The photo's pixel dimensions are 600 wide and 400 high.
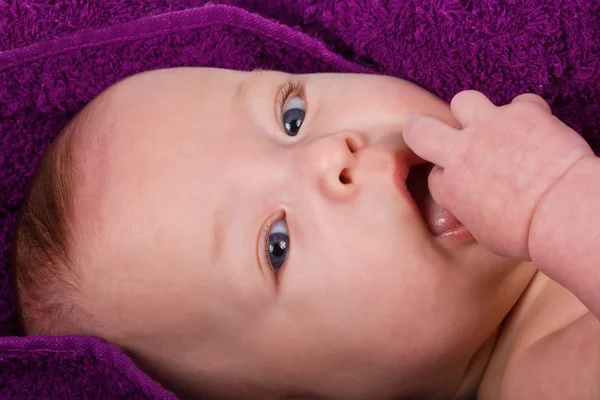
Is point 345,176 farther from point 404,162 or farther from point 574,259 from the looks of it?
point 574,259

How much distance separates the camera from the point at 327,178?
1062 millimetres

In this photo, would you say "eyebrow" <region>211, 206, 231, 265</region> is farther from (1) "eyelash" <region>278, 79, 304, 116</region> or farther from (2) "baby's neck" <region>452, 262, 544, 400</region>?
(2) "baby's neck" <region>452, 262, 544, 400</region>

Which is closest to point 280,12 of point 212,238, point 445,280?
point 212,238

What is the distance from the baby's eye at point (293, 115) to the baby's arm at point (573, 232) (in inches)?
18.1

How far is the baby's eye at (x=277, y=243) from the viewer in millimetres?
1126

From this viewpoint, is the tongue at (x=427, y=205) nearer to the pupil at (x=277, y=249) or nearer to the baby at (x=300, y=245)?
the baby at (x=300, y=245)

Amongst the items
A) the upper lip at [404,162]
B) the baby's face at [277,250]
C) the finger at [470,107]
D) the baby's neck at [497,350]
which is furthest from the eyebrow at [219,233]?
the baby's neck at [497,350]

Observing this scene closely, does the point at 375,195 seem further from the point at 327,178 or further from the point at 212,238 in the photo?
the point at 212,238

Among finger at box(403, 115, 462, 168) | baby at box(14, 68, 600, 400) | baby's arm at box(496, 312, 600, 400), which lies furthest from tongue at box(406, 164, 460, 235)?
baby's arm at box(496, 312, 600, 400)

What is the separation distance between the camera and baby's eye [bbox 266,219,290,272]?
44.3 inches

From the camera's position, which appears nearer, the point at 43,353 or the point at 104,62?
the point at 43,353

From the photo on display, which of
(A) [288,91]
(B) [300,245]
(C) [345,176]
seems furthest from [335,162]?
(A) [288,91]

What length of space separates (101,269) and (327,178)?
39 centimetres

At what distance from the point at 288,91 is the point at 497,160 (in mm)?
451
